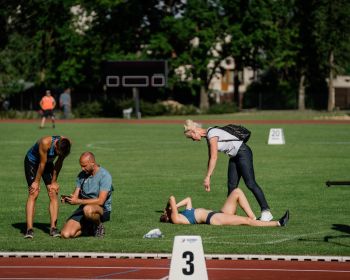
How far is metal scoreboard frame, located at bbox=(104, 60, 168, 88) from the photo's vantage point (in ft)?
235

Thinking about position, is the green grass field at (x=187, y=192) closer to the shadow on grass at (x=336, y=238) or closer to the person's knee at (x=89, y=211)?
the shadow on grass at (x=336, y=238)

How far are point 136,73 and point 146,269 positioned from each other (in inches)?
2336

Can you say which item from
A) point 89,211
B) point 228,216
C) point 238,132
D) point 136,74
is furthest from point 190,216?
point 136,74

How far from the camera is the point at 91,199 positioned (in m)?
15.8

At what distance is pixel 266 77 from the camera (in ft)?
336

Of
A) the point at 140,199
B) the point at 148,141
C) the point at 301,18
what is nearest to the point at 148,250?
the point at 140,199

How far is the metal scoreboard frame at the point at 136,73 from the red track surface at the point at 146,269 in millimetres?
57344

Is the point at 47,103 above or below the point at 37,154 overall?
below

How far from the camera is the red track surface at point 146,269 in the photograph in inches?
500

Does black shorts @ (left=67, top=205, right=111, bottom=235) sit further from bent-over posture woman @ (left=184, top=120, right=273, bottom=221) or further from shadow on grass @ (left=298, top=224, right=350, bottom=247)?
shadow on grass @ (left=298, top=224, right=350, bottom=247)

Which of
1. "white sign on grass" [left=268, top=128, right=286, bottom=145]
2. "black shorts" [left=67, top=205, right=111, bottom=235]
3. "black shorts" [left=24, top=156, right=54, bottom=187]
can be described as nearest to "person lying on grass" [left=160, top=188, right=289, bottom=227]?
"black shorts" [left=67, top=205, right=111, bottom=235]

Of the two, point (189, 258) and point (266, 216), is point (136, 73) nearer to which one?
point (266, 216)

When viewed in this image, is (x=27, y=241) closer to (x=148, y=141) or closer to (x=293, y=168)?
(x=293, y=168)

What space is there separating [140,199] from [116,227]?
4619 mm
